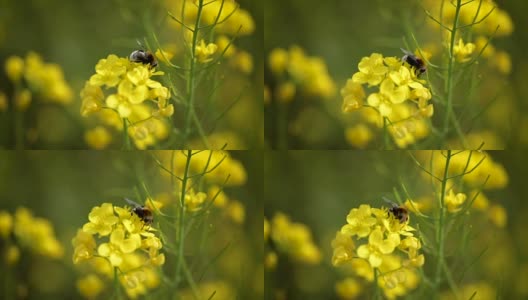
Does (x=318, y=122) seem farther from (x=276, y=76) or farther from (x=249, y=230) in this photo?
(x=249, y=230)

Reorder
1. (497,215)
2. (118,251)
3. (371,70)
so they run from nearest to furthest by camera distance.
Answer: (118,251) → (371,70) → (497,215)

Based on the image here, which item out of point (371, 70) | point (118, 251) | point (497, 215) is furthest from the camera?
point (497, 215)

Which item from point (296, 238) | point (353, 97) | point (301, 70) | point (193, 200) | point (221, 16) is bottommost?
point (296, 238)

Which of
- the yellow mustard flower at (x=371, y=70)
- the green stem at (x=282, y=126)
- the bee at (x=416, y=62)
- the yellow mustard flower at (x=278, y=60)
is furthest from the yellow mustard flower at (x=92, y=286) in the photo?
the bee at (x=416, y=62)

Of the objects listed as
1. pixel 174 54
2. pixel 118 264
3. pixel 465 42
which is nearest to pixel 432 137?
pixel 465 42

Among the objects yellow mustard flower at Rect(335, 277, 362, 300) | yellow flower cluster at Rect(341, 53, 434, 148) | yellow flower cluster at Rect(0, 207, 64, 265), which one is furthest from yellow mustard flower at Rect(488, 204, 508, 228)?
yellow flower cluster at Rect(0, 207, 64, 265)

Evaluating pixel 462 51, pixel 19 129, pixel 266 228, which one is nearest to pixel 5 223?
pixel 19 129

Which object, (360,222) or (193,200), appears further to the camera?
(193,200)

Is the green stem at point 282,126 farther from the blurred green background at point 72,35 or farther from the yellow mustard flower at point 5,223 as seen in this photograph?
the yellow mustard flower at point 5,223

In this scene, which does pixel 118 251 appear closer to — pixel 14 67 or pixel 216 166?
pixel 216 166
